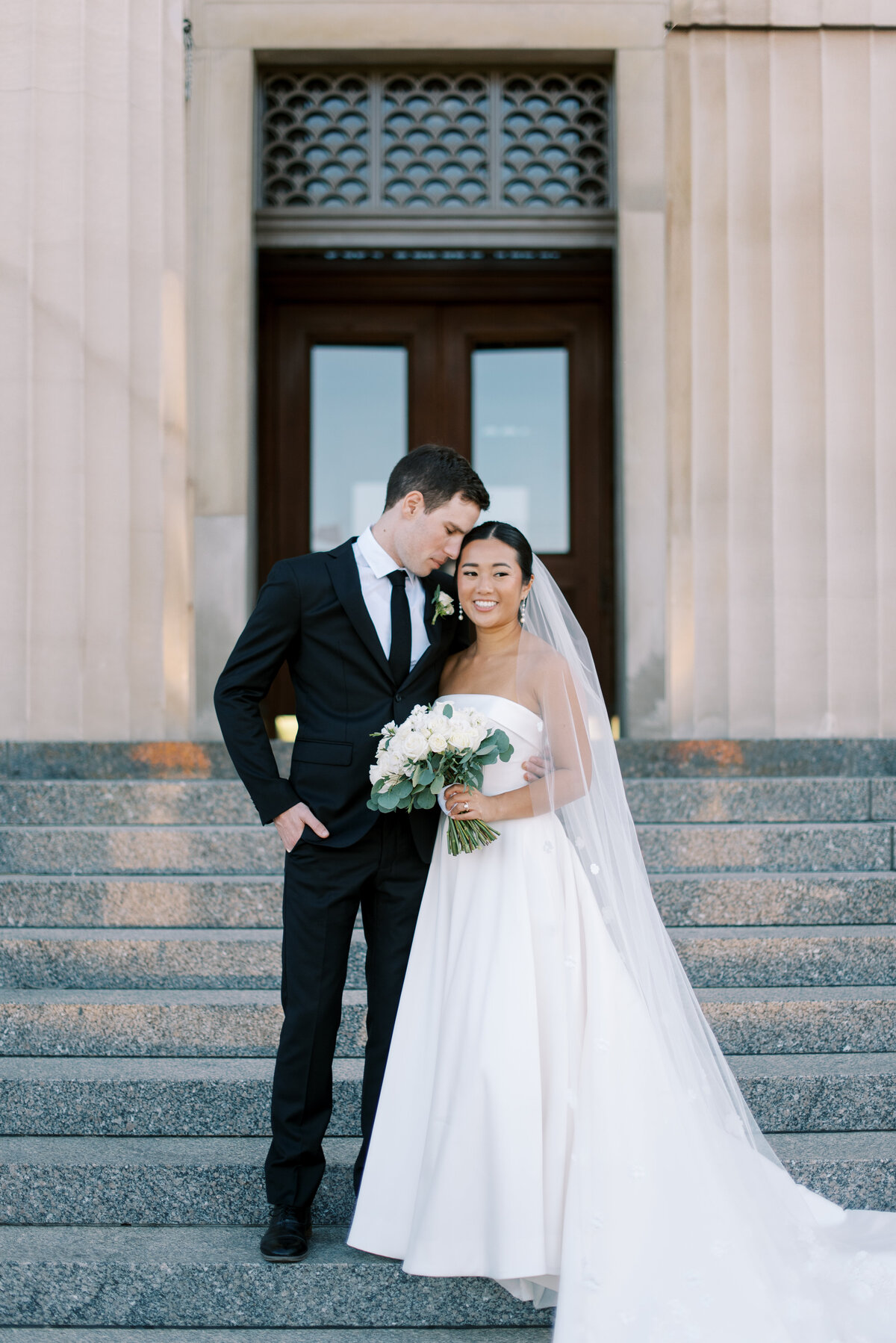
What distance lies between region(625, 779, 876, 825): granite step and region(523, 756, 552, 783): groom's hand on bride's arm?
7.11 feet

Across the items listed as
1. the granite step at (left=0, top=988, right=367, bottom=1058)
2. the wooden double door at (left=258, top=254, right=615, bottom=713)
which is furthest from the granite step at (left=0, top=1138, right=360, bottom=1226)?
the wooden double door at (left=258, top=254, right=615, bottom=713)

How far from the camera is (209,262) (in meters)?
6.74

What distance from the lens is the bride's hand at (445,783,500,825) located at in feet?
9.26

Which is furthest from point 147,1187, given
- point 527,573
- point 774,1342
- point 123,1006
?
point 527,573

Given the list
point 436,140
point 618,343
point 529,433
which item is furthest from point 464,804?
point 436,140

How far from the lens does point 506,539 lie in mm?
3035

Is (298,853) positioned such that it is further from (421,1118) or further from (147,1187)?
(147,1187)

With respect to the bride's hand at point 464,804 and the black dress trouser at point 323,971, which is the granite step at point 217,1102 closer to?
the black dress trouser at point 323,971

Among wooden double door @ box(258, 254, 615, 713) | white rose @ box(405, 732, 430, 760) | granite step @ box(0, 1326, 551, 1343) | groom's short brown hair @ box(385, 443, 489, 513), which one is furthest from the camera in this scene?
wooden double door @ box(258, 254, 615, 713)

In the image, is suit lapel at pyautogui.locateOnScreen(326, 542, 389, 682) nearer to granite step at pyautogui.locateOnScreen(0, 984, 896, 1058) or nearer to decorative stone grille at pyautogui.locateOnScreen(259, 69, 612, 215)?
granite step at pyautogui.locateOnScreen(0, 984, 896, 1058)

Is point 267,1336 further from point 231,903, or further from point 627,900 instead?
point 231,903

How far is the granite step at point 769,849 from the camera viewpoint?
4672mm

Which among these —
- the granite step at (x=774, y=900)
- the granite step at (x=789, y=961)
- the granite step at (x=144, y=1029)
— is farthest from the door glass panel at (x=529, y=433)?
the granite step at (x=144, y=1029)

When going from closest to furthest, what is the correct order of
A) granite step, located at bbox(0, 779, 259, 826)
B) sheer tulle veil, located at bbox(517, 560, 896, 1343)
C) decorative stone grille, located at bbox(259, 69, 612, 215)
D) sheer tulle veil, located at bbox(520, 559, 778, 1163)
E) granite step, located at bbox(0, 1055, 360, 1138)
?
sheer tulle veil, located at bbox(517, 560, 896, 1343)
sheer tulle veil, located at bbox(520, 559, 778, 1163)
granite step, located at bbox(0, 1055, 360, 1138)
granite step, located at bbox(0, 779, 259, 826)
decorative stone grille, located at bbox(259, 69, 612, 215)
